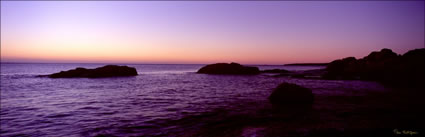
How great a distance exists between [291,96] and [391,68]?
4374 cm

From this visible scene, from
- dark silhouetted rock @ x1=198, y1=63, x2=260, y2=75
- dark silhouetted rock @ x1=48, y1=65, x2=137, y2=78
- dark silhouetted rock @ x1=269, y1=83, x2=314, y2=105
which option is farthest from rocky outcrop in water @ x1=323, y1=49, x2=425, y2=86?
dark silhouetted rock @ x1=48, y1=65, x2=137, y2=78

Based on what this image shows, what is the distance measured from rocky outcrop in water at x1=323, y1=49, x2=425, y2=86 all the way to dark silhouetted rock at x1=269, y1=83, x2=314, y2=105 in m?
31.9

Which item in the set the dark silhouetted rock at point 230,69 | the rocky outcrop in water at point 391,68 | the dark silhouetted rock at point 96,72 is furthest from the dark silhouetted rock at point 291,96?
the dark silhouetted rock at point 230,69

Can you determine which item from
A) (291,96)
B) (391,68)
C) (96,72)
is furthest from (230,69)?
(291,96)

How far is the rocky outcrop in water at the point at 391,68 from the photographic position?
44.4 metres

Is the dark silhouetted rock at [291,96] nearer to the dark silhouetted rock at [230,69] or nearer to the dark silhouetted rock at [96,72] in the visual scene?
the dark silhouetted rock at [96,72]

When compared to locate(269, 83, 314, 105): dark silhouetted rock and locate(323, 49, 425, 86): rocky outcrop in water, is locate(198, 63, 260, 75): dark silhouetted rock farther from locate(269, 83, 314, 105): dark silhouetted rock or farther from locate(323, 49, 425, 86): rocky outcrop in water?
locate(269, 83, 314, 105): dark silhouetted rock

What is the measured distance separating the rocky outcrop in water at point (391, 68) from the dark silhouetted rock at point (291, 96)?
105 ft

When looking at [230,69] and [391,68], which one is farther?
[230,69]

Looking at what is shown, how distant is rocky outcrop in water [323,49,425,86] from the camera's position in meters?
44.4

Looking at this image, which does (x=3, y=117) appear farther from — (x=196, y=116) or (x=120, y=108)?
(x=196, y=116)

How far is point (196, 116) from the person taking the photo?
1600 cm

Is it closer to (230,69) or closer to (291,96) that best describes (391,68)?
(291,96)

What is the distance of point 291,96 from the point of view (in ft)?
68.3
